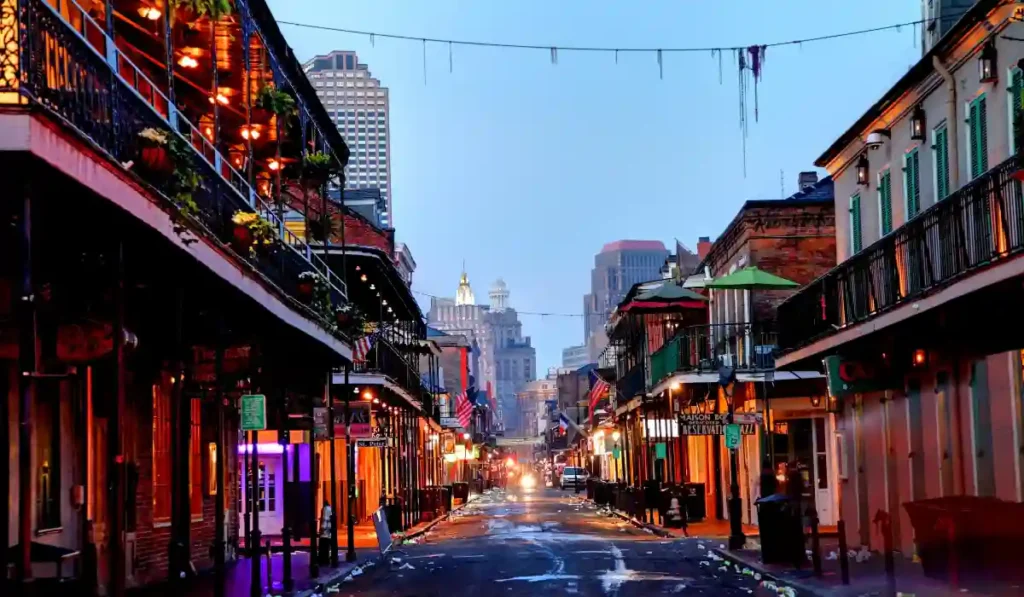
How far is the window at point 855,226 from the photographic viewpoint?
87.2 feet

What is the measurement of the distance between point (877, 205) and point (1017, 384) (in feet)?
22.8

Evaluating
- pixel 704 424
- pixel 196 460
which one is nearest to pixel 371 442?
pixel 704 424

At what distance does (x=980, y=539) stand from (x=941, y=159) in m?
5.94

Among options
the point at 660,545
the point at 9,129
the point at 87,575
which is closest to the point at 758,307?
the point at 660,545

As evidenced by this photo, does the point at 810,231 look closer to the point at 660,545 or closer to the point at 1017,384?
the point at 660,545

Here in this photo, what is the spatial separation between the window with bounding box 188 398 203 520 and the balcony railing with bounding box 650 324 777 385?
1290 centimetres

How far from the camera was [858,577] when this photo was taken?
19.6m

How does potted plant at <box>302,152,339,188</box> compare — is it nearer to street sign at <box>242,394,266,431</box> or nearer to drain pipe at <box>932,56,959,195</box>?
street sign at <box>242,394,266,431</box>

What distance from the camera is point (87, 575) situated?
38.9 feet

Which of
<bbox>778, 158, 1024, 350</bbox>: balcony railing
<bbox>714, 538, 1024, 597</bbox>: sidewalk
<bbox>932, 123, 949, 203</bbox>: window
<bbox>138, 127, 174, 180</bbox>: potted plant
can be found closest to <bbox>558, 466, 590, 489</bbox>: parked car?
<bbox>778, 158, 1024, 350</bbox>: balcony railing

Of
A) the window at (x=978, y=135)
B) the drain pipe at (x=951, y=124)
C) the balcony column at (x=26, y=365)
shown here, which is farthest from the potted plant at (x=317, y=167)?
the balcony column at (x=26, y=365)

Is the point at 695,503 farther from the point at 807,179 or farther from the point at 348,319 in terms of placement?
the point at 348,319

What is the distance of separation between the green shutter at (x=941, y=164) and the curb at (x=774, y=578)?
564cm

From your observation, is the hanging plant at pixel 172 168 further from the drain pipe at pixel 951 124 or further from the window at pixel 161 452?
the drain pipe at pixel 951 124
